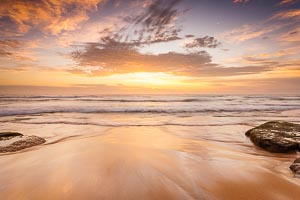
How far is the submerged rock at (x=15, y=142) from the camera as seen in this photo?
440 centimetres

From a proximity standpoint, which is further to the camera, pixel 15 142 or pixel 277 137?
pixel 277 137

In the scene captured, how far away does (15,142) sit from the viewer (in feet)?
15.5

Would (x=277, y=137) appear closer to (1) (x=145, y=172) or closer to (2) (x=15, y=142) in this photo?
(1) (x=145, y=172)

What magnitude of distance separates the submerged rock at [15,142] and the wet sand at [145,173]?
1.14ft

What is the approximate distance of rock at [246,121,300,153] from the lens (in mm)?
4410

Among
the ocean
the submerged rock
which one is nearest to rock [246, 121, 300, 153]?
the ocean

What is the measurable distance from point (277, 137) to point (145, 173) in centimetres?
366

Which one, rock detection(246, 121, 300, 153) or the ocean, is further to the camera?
rock detection(246, 121, 300, 153)

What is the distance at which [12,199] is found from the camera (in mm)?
2311

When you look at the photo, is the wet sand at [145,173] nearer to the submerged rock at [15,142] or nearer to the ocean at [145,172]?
the ocean at [145,172]

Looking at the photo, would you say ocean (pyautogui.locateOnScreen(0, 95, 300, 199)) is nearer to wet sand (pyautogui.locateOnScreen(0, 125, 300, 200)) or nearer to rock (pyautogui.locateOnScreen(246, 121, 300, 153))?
wet sand (pyautogui.locateOnScreen(0, 125, 300, 200))

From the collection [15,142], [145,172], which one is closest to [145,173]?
[145,172]

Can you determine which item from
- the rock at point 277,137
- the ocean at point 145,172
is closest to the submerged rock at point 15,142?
the ocean at point 145,172

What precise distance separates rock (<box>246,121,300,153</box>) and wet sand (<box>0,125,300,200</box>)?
0.76 ft
